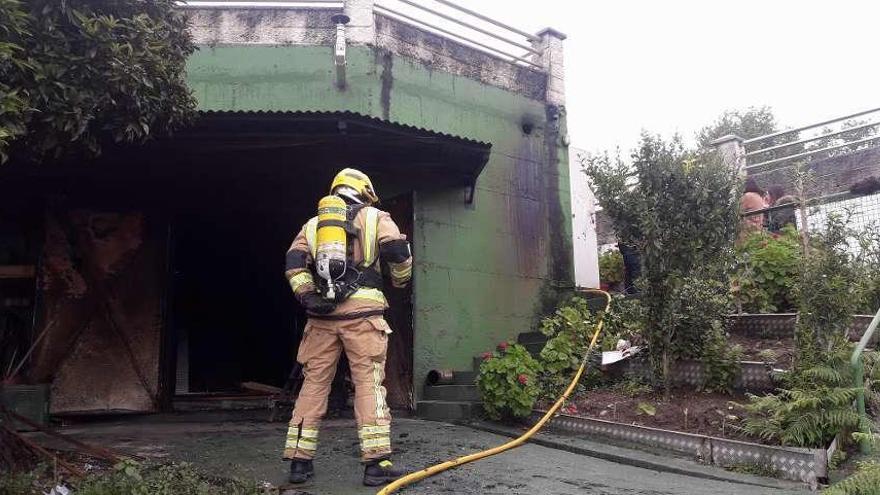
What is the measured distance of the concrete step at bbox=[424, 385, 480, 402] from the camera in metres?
7.04

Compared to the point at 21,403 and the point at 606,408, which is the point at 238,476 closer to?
the point at 606,408

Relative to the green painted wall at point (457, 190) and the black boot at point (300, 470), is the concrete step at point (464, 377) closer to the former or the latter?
the green painted wall at point (457, 190)

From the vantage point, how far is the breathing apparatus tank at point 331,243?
162 inches

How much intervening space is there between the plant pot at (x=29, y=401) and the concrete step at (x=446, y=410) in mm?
3760

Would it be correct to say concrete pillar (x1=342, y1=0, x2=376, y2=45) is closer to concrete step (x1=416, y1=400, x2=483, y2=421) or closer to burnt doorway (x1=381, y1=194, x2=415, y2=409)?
burnt doorway (x1=381, y1=194, x2=415, y2=409)

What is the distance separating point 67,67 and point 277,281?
6504mm

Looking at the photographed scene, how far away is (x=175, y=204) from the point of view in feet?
25.2

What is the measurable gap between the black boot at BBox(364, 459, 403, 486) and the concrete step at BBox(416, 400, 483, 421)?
2.81 m

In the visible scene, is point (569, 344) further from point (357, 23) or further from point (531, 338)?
point (357, 23)

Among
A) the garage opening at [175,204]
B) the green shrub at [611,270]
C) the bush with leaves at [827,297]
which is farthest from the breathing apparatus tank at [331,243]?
the green shrub at [611,270]

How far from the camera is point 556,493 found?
386 centimetres

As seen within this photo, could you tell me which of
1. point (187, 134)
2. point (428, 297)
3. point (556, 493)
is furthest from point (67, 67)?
point (428, 297)

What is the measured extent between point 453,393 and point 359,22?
4481 millimetres

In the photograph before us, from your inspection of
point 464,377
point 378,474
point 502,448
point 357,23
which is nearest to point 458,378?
point 464,377
